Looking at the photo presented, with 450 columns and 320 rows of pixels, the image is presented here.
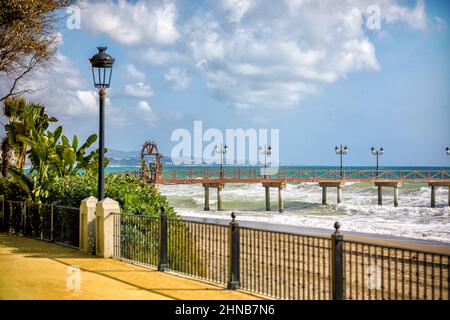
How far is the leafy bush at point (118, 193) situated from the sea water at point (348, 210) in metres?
17.9

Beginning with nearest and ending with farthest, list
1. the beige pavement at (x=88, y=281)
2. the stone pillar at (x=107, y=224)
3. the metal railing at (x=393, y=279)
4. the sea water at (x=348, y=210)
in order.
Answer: the metal railing at (x=393, y=279) < the beige pavement at (x=88, y=281) < the stone pillar at (x=107, y=224) < the sea water at (x=348, y=210)

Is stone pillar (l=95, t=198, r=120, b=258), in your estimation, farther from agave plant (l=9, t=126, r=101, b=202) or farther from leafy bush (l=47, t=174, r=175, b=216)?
agave plant (l=9, t=126, r=101, b=202)

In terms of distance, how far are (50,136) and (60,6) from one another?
21.3ft

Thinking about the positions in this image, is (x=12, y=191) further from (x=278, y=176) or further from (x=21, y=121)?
(x=278, y=176)

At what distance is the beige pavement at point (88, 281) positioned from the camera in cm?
901

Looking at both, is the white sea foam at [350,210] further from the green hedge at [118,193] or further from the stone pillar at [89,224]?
the stone pillar at [89,224]

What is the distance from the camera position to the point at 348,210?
176ft

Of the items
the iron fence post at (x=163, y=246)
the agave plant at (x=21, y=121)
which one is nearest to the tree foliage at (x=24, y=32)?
the agave plant at (x=21, y=121)

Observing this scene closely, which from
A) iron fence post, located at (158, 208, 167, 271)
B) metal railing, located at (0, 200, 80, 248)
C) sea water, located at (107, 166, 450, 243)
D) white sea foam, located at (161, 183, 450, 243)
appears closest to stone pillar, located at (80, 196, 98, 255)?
metal railing, located at (0, 200, 80, 248)

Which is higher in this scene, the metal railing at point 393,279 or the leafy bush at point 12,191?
the leafy bush at point 12,191

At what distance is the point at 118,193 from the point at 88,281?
169 inches

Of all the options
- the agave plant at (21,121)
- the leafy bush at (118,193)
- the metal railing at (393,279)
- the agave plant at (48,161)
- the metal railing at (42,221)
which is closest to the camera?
the metal railing at (393,279)

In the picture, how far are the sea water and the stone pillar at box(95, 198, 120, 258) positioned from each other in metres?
19.8
